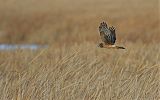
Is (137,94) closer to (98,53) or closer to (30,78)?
(30,78)

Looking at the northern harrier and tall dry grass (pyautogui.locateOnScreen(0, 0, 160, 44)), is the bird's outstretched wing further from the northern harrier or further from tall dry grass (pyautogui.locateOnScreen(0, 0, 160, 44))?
tall dry grass (pyautogui.locateOnScreen(0, 0, 160, 44))

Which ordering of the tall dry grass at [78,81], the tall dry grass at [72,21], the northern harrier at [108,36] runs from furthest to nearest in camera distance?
the tall dry grass at [72,21] → the tall dry grass at [78,81] → the northern harrier at [108,36]

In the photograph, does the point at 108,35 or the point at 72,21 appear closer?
the point at 108,35

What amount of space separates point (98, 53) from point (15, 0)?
577 inches

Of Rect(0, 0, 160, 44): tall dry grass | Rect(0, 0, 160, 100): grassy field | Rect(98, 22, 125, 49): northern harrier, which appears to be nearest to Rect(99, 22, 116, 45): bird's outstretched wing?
Rect(98, 22, 125, 49): northern harrier

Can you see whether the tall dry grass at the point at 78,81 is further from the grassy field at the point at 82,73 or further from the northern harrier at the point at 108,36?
the northern harrier at the point at 108,36

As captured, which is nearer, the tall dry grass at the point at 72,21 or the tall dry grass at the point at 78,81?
the tall dry grass at the point at 78,81

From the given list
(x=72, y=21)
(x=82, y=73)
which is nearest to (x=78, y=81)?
(x=82, y=73)

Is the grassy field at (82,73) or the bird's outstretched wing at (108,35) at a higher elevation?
the bird's outstretched wing at (108,35)

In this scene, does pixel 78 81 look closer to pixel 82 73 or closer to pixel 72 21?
pixel 82 73

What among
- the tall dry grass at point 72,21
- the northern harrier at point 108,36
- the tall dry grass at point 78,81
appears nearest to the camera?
the northern harrier at point 108,36

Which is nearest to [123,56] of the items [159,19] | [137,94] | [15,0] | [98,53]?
[98,53]

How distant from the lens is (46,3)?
72.1 ft

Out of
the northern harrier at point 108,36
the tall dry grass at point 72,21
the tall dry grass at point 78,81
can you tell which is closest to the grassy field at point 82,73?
the tall dry grass at point 78,81
